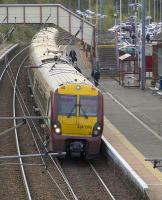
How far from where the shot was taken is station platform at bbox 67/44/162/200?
1944 cm

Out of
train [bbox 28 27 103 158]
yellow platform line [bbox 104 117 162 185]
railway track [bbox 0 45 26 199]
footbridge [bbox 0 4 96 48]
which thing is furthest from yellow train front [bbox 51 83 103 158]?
footbridge [bbox 0 4 96 48]

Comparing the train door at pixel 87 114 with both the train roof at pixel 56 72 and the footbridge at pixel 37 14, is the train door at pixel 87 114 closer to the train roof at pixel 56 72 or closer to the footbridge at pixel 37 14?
the train roof at pixel 56 72

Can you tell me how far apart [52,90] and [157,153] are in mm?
3910

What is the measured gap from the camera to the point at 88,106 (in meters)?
21.3

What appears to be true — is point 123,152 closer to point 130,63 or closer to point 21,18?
point 130,63

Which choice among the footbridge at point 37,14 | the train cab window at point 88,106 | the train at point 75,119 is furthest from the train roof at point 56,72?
the footbridge at point 37,14

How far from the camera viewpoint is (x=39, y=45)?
38.5m

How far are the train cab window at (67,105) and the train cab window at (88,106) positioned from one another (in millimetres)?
213

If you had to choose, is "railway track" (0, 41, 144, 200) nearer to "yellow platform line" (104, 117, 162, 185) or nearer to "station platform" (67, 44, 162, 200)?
"station platform" (67, 44, 162, 200)

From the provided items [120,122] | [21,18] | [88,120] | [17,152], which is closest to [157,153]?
[88,120]

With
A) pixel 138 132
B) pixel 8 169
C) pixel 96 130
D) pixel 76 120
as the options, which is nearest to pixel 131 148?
pixel 96 130

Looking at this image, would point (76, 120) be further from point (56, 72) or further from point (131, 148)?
point (56, 72)

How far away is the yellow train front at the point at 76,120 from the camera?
2100cm

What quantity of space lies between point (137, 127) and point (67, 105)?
24.0 ft
